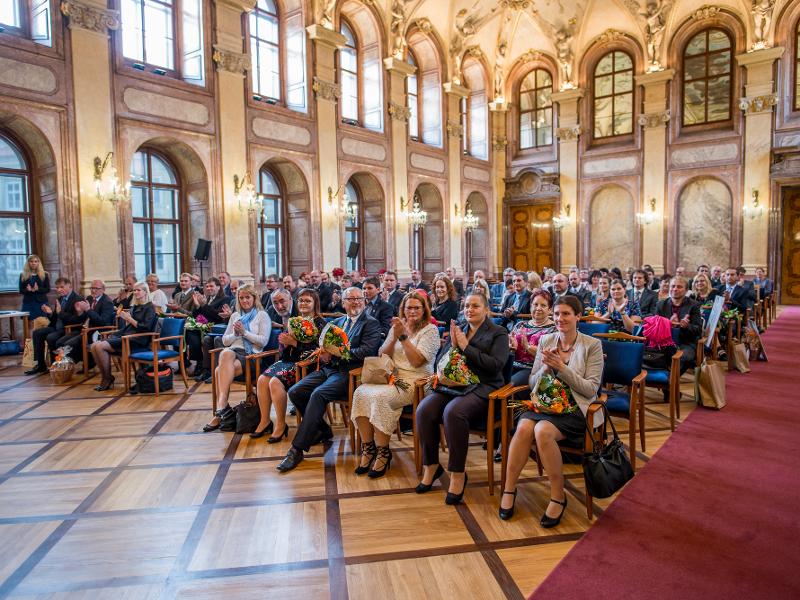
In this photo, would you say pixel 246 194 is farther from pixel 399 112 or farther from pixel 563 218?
pixel 563 218

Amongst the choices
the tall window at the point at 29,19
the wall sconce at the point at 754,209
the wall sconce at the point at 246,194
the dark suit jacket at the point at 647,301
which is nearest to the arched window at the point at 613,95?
the wall sconce at the point at 754,209

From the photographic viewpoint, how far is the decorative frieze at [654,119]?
50.4 feet

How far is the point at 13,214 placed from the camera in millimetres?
9094

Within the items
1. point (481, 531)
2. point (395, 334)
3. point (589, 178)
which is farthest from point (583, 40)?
point (481, 531)

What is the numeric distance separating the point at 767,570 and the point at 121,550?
3277 millimetres

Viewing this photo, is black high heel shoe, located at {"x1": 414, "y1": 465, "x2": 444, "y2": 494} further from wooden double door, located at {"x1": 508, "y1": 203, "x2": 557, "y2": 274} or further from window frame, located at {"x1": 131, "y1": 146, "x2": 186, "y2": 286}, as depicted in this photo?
wooden double door, located at {"x1": 508, "y1": 203, "x2": 557, "y2": 274}

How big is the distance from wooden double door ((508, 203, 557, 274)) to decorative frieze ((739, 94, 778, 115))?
17.9 feet

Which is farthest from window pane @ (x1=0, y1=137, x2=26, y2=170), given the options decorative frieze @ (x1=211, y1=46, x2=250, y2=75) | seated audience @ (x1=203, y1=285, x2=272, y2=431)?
seated audience @ (x1=203, y1=285, x2=272, y2=431)

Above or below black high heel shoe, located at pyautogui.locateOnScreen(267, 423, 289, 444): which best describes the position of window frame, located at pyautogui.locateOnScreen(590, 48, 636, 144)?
above

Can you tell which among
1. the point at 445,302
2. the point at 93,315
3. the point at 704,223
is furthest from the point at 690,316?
the point at 704,223

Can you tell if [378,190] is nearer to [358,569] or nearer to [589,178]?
[589,178]

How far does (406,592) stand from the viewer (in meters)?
2.63

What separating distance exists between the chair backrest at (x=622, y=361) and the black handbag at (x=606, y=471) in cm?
108

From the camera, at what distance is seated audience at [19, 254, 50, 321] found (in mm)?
8336
